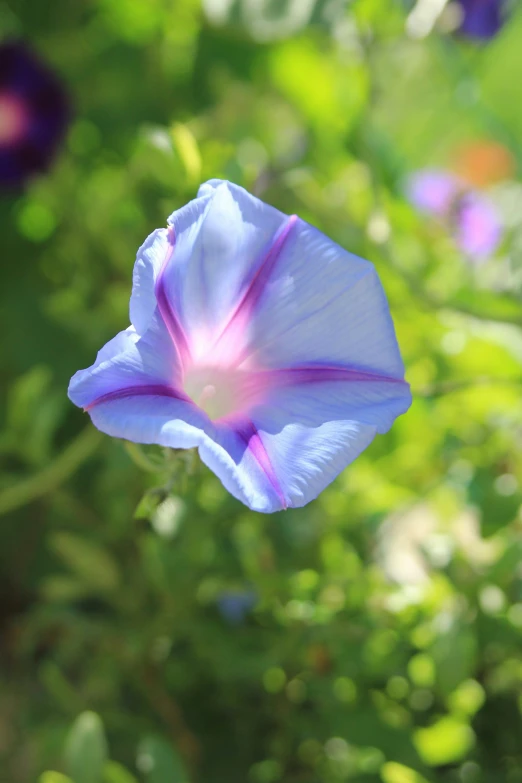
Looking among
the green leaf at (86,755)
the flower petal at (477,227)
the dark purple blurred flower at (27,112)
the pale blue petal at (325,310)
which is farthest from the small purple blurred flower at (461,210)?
the green leaf at (86,755)

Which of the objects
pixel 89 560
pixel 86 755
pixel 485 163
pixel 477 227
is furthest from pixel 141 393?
pixel 485 163

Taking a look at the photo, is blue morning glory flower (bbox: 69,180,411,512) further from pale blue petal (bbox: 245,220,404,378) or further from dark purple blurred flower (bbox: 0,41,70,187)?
dark purple blurred flower (bbox: 0,41,70,187)

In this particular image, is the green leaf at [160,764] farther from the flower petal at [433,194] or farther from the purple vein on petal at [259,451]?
the flower petal at [433,194]

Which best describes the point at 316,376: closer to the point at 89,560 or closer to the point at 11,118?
the point at 89,560

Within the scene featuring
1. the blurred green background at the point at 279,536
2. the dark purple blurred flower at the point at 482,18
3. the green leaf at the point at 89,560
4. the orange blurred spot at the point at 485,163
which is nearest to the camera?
the blurred green background at the point at 279,536

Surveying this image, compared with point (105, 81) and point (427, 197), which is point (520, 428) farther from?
point (105, 81)

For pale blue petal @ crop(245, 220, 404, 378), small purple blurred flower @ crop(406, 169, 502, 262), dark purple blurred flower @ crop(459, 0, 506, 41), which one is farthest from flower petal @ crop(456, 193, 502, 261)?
pale blue petal @ crop(245, 220, 404, 378)
